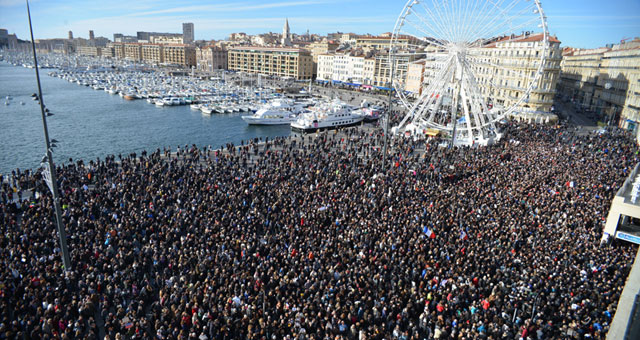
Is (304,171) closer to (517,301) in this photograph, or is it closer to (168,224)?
(168,224)

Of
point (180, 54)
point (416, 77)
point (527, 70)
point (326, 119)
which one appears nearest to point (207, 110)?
point (326, 119)

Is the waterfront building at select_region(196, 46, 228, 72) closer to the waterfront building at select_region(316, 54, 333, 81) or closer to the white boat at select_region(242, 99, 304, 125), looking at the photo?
the waterfront building at select_region(316, 54, 333, 81)

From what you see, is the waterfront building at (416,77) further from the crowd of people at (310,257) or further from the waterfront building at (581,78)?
the crowd of people at (310,257)

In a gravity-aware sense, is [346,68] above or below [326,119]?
above

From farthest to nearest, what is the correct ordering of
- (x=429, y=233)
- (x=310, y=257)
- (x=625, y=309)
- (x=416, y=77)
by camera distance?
(x=416, y=77) → (x=429, y=233) → (x=310, y=257) → (x=625, y=309)

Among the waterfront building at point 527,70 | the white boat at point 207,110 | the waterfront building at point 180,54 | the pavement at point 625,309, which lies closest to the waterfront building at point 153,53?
the waterfront building at point 180,54

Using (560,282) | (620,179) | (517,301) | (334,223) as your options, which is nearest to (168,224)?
(334,223)

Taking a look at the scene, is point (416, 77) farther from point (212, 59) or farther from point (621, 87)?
point (212, 59)
